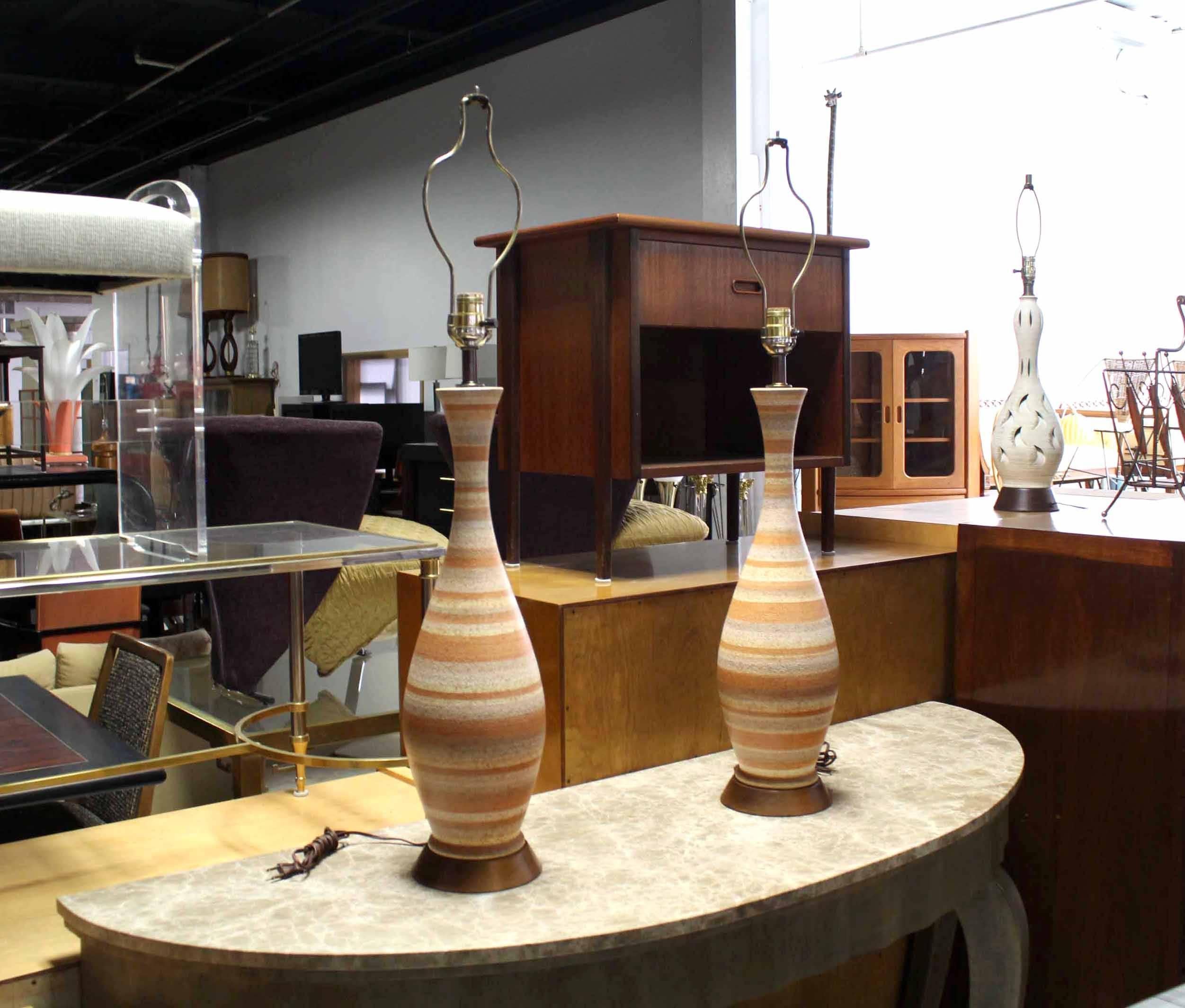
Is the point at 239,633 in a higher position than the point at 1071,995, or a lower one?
higher

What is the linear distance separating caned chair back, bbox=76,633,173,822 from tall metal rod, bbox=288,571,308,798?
203mm

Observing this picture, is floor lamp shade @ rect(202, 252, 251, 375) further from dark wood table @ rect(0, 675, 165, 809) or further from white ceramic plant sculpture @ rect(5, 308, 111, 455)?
dark wood table @ rect(0, 675, 165, 809)

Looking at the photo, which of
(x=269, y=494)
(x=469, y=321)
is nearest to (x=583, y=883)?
(x=469, y=321)

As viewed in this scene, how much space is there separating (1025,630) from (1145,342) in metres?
6.08

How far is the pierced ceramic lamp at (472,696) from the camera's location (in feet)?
4.13

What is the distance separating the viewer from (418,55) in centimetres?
826

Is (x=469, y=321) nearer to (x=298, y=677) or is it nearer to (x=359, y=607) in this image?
(x=298, y=677)

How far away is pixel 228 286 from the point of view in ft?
34.9

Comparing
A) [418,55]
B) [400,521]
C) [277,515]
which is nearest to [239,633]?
[277,515]

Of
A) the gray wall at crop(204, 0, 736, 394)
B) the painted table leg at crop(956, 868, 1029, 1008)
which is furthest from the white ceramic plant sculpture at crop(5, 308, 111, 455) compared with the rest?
the gray wall at crop(204, 0, 736, 394)

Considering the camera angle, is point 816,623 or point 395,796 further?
point 395,796

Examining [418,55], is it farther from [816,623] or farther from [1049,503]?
[816,623]

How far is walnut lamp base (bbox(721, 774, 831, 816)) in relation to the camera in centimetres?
Answer: 158

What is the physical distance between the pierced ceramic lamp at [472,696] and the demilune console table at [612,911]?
0.17ft
